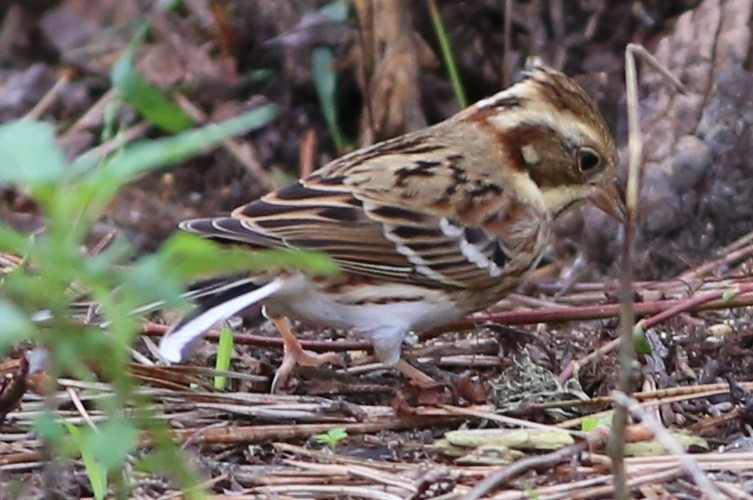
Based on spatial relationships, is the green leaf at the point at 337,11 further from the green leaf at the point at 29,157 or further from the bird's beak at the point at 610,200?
the green leaf at the point at 29,157

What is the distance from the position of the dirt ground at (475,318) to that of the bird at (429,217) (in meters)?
0.16

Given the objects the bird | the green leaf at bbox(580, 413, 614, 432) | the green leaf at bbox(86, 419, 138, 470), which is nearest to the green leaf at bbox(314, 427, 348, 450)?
the bird

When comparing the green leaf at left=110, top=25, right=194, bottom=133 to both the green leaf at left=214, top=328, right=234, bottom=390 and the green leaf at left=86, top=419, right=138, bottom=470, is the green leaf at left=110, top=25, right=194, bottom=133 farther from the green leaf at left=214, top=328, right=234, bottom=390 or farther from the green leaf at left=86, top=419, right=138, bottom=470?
the green leaf at left=214, top=328, right=234, bottom=390

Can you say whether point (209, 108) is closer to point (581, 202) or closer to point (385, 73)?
point (385, 73)

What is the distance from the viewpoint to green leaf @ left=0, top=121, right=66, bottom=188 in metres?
2.05

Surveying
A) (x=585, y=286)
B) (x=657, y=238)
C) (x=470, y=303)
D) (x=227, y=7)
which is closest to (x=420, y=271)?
(x=470, y=303)

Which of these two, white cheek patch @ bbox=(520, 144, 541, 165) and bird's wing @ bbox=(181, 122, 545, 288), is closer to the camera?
bird's wing @ bbox=(181, 122, 545, 288)

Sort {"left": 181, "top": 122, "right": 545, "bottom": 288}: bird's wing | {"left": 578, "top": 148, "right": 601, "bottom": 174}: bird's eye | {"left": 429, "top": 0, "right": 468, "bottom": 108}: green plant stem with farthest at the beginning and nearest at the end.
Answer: {"left": 429, "top": 0, "right": 468, "bottom": 108}: green plant stem < {"left": 578, "top": 148, "right": 601, "bottom": 174}: bird's eye < {"left": 181, "top": 122, "right": 545, "bottom": 288}: bird's wing

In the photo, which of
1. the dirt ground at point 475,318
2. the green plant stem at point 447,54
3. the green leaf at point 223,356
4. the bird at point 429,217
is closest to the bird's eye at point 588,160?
the bird at point 429,217

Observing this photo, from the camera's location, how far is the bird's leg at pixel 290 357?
13.7ft

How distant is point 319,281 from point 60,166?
2.15 meters

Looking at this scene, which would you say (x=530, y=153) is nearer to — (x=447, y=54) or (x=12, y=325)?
(x=447, y=54)

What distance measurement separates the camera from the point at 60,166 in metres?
2.08

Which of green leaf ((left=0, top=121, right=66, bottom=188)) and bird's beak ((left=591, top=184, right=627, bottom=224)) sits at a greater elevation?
bird's beak ((left=591, top=184, right=627, bottom=224))
